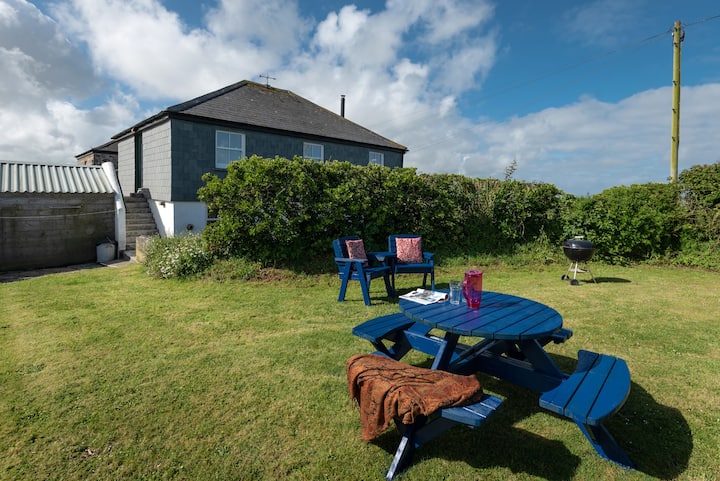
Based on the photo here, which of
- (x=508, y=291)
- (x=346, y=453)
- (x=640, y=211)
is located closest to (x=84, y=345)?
(x=346, y=453)

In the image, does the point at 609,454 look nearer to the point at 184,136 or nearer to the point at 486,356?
the point at 486,356

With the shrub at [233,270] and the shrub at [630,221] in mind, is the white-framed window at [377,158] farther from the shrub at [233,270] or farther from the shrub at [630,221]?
the shrub at [233,270]

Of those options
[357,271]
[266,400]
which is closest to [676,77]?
[357,271]

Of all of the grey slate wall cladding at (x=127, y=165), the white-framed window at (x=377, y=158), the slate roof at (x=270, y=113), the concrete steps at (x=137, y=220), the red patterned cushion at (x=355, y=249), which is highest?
the slate roof at (x=270, y=113)

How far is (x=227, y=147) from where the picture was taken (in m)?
13.1

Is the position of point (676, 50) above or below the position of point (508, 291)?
above

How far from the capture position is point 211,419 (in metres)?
2.96

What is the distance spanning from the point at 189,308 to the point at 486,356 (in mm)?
4529

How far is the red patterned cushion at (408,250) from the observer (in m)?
7.46

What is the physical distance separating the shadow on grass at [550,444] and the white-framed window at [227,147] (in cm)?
1192

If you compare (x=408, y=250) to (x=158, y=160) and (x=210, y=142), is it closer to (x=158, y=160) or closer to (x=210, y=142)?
(x=210, y=142)

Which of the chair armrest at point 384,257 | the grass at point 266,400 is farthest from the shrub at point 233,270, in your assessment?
the chair armrest at point 384,257

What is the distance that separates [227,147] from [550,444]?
41.7 ft

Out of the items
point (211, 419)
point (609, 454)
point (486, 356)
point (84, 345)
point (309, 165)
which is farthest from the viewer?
point (309, 165)
